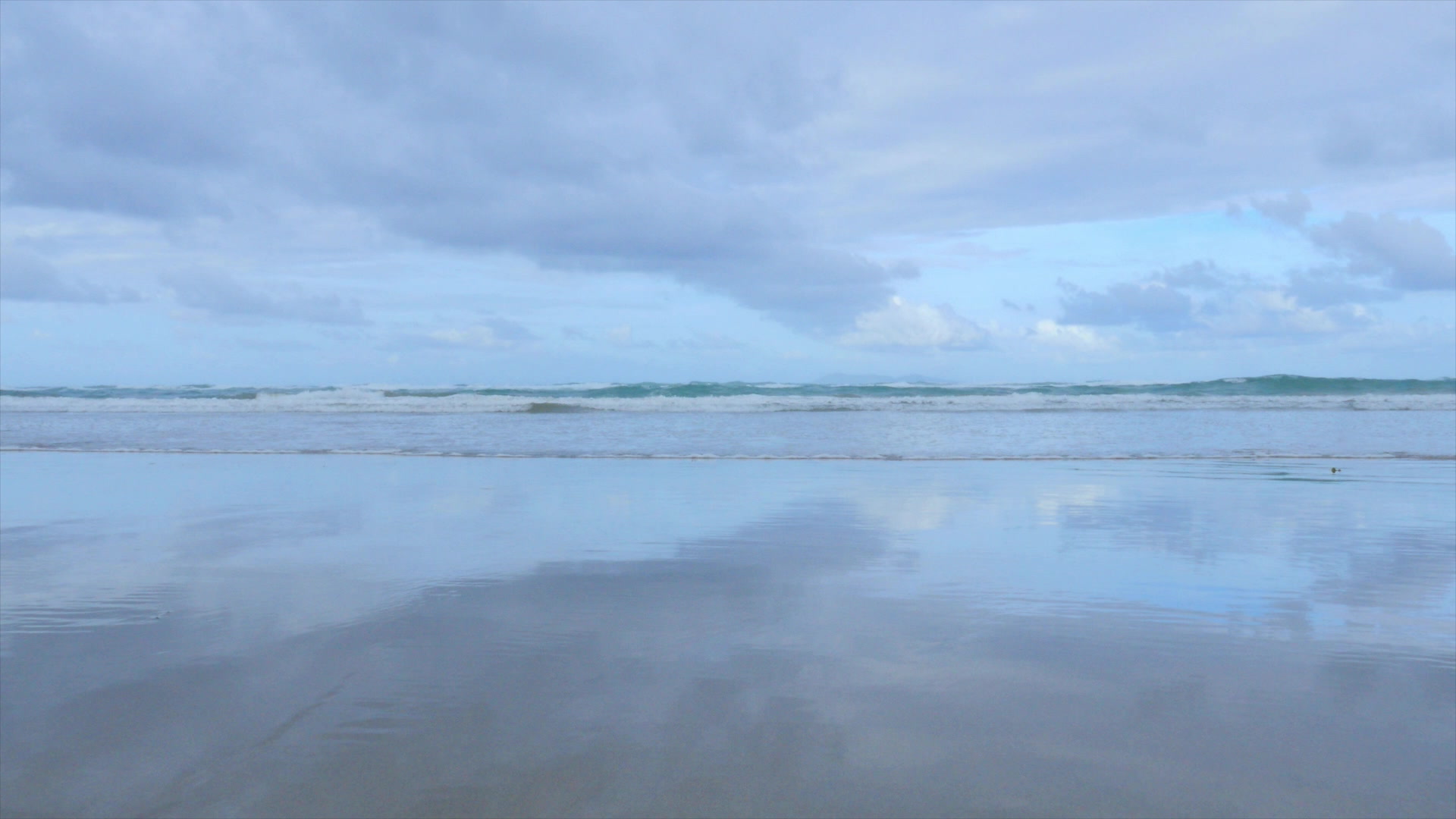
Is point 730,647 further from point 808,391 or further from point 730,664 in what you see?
point 808,391

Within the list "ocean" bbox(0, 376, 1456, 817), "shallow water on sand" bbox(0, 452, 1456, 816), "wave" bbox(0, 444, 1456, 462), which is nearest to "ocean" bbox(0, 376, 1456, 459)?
"wave" bbox(0, 444, 1456, 462)

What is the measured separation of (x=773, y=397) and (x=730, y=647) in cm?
3078

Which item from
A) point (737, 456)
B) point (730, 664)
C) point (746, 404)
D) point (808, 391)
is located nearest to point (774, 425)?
point (737, 456)

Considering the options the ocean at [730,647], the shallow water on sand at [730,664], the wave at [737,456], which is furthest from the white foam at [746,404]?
the shallow water on sand at [730,664]

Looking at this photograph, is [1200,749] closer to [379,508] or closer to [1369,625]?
[1369,625]

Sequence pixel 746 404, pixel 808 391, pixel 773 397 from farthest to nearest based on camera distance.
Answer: pixel 808 391
pixel 773 397
pixel 746 404

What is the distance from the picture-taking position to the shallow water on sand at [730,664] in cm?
234

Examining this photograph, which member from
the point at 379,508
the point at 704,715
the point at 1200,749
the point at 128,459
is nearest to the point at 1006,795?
the point at 1200,749

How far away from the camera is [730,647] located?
3521 millimetres

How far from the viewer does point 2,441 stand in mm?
14609

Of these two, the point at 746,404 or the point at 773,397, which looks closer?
the point at 746,404

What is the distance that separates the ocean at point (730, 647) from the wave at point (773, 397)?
60.6 ft

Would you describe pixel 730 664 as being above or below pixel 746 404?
below

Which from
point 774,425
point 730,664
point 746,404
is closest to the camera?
point 730,664
